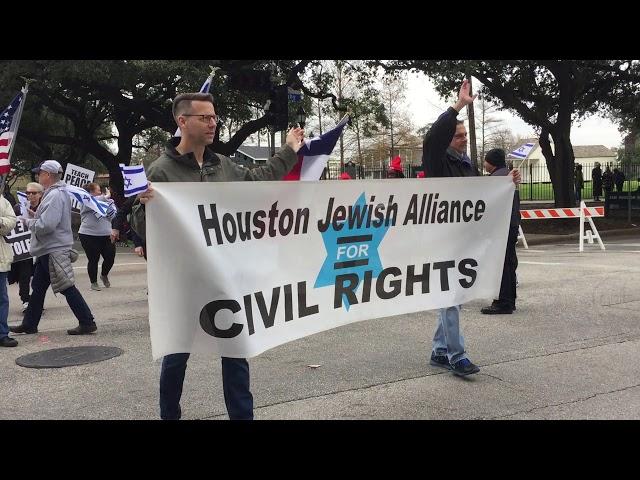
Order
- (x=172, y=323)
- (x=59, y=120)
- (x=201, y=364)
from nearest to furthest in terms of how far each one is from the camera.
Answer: (x=172, y=323) < (x=201, y=364) < (x=59, y=120)

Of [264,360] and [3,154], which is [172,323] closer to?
[264,360]

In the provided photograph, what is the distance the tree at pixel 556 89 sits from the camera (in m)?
22.1

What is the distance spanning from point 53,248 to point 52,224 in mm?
266

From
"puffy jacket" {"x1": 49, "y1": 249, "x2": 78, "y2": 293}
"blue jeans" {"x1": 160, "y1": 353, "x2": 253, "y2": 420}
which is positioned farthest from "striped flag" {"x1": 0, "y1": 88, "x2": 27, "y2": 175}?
"blue jeans" {"x1": 160, "y1": 353, "x2": 253, "y2": 420}

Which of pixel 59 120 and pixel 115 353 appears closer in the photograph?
pixel 115 353

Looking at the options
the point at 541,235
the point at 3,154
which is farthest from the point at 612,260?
the point at 3,154

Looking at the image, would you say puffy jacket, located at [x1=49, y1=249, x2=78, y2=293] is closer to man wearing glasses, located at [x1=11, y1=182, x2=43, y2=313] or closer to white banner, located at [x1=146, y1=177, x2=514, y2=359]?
man wearing glasses, located at [x1=11, y1=182, x2=43, y2=313]

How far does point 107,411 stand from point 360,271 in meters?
2.01

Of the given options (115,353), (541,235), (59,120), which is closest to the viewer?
(115,353)

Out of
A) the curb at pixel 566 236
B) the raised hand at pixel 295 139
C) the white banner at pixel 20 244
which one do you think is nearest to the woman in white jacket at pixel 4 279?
the white banner at pixel 20 244

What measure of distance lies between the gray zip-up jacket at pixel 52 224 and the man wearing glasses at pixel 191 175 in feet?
12.4

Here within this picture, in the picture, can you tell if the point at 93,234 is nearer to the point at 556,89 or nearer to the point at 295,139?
the point at 295,139

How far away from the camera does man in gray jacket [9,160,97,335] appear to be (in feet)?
23.2

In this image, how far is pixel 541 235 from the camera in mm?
19812
